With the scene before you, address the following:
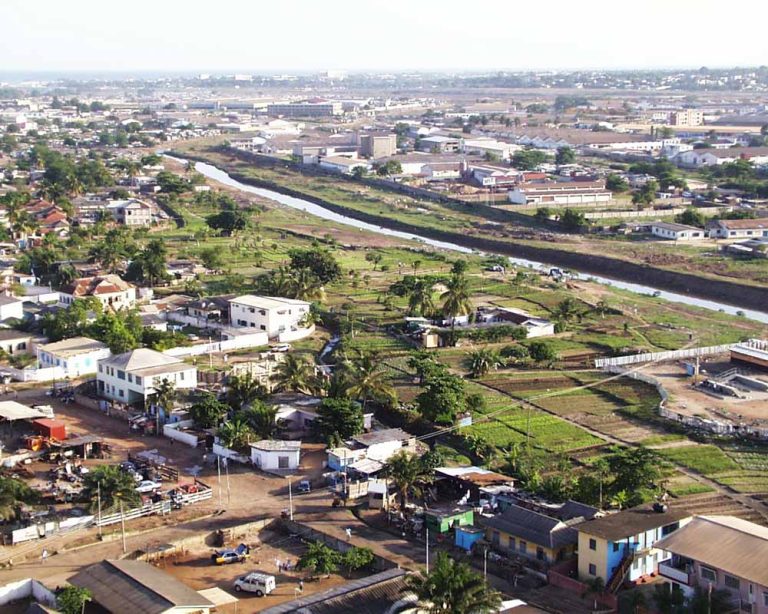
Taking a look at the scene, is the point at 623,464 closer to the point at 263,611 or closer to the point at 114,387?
the point at 263,611

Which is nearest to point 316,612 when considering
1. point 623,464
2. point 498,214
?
point 623,464

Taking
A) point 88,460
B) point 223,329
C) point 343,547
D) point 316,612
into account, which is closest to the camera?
point 316,612

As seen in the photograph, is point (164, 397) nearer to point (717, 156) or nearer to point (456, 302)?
point (456, 302)

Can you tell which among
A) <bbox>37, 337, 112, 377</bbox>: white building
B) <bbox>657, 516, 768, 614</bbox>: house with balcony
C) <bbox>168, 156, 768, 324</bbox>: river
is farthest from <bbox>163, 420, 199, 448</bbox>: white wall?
<bbox>168, 156, 768, 324</bbox>: river

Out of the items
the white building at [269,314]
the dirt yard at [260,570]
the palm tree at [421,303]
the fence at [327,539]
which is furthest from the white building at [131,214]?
the dirt yard at [260,570]

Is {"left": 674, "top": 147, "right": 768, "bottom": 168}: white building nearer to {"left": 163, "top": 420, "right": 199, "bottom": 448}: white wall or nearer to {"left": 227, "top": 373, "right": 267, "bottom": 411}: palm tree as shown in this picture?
{"left": 227, "top": 373, "right": 267, "bottom": 411}: palm tree
